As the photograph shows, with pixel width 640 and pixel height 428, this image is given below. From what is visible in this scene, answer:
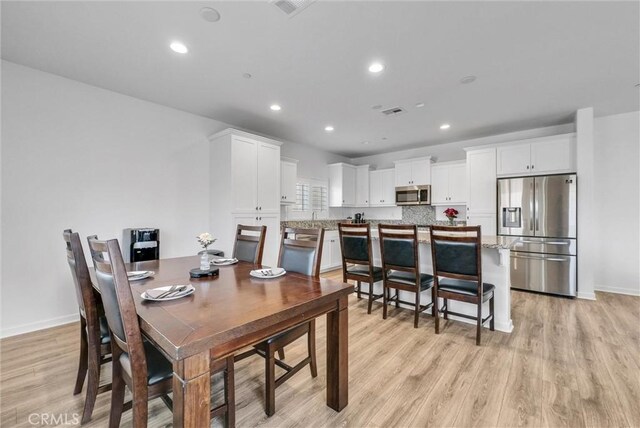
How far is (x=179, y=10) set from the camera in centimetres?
199

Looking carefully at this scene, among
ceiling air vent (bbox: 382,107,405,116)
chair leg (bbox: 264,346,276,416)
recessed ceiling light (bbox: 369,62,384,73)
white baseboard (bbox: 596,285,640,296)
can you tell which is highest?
recessed ceiling light (bbox: 369,62,384,73)

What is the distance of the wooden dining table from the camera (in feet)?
3.19

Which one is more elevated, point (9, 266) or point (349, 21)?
point (349, 21)

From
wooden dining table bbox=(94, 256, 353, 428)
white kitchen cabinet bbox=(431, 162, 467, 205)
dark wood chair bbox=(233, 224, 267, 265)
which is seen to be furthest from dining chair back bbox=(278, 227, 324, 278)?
white kitchen cabinet bbox=(431, 162, 467, 205)

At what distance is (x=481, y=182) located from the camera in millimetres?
4754

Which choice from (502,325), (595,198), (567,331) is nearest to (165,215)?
(502,325)

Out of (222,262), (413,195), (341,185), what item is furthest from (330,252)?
(222,262)

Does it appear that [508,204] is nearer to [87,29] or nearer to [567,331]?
[567,331]

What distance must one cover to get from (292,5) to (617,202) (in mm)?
5401

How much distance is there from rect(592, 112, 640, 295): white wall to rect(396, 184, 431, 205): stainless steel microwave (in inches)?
97.3

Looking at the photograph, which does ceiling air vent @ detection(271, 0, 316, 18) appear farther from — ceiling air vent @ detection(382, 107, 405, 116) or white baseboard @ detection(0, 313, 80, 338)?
white baseboard @ detection(0, 313, 80, 338)

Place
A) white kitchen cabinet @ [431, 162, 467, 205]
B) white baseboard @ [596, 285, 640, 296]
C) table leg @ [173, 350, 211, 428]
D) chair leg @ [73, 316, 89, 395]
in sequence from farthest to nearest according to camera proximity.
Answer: white kitchen cabinet @ [431, 162, 467, 205]
white baseboard @ [596, 285, 640, 296]
chair leg @ [73, 316, 89, 395]
table leg @ [173, 350, 211, 428]

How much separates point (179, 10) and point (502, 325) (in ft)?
13.2

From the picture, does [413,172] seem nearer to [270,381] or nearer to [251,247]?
[251,247]
